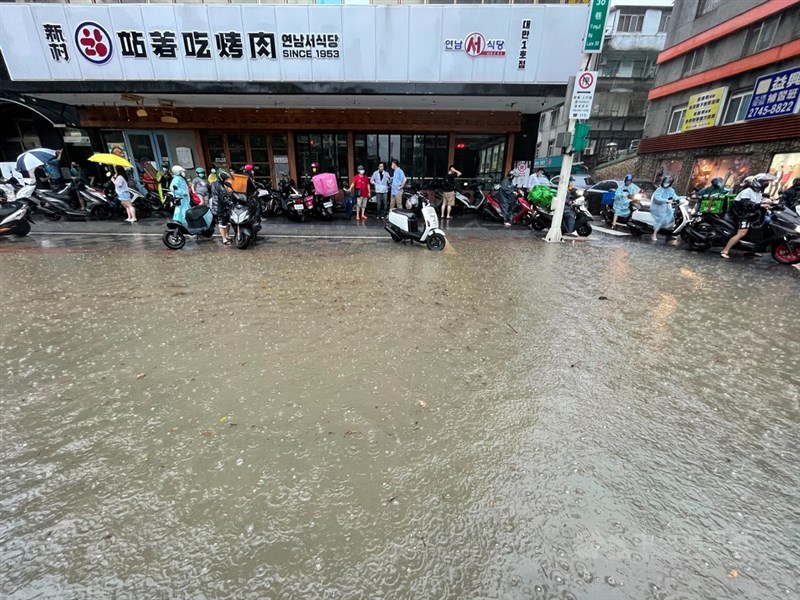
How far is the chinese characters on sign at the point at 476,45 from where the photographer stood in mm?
10750

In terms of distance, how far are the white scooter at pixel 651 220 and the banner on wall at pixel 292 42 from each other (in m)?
4.51

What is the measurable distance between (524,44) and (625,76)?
33617mm

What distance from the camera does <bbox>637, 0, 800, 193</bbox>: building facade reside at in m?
15.3

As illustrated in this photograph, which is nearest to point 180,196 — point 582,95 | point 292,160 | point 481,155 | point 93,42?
point 93,42

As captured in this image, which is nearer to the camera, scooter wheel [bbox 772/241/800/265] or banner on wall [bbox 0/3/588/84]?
scooter wheel [bbox 772/241/800/265]

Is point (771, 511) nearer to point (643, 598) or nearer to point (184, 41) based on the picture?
point (643, 598)

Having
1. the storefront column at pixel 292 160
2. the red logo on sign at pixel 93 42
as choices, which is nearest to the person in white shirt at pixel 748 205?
the storefront column at pixel 292 160

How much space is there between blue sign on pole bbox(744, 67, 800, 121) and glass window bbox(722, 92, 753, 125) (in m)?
0.81

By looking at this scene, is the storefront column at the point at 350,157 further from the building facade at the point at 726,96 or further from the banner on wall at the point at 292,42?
the building facade at the point at 726,96

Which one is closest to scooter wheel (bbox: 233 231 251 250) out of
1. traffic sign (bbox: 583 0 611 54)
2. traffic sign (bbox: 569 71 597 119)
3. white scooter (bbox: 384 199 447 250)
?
white scooter (bbox: 384 199 447 250)

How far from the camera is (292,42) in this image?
35.8 feet

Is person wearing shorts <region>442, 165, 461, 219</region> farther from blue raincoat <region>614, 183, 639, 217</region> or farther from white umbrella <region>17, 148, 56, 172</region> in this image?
white umbrella <region>17, 148, 56, 172</region>

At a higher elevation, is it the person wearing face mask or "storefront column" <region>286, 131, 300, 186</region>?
"storefront column" <region>286, 131, 300, 186</region>

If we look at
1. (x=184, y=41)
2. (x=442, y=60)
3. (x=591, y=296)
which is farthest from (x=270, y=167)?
(x=591, y=296)
